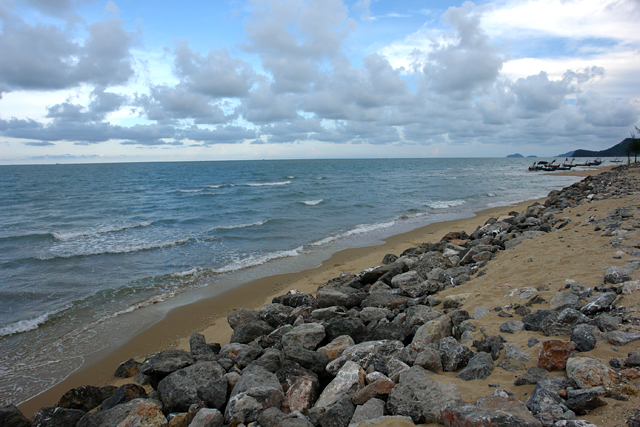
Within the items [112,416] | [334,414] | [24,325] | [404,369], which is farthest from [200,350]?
[24,325]

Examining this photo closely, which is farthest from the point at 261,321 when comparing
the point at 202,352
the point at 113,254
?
the point at 113,254

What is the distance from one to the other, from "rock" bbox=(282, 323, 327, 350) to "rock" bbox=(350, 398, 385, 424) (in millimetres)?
1592

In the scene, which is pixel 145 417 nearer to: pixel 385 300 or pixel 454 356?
pixel 454 356

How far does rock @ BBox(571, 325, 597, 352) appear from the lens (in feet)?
10.5

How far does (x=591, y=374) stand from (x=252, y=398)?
3.30 metres

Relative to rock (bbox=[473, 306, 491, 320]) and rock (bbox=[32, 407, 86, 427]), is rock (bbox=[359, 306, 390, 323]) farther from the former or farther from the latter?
rock (bbox=[32, 407, 86, 427])

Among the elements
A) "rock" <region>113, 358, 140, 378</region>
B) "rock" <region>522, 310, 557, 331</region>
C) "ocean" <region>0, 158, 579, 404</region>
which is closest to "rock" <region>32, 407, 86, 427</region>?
"rock" <region>113, 358, 140, 378</region>

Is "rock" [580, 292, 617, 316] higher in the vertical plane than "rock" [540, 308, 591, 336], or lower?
higher

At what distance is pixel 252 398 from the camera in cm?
380

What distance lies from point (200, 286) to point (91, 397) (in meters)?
5.62

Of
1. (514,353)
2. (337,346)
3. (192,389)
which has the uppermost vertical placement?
(514,353)

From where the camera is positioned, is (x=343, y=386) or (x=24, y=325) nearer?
(x=343, y=386)

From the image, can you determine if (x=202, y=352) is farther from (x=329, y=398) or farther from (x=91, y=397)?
(x=329, y=398)

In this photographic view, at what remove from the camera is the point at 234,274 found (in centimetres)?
1119
